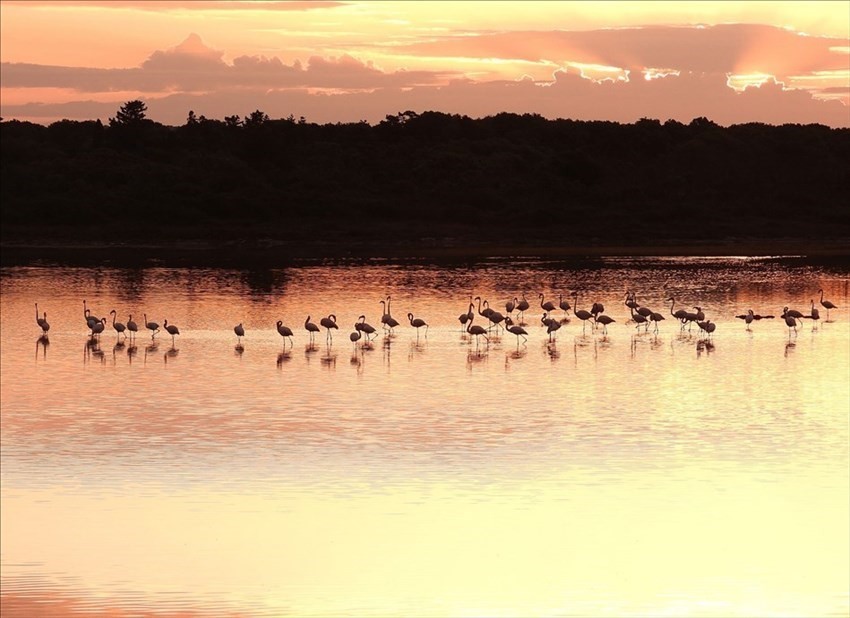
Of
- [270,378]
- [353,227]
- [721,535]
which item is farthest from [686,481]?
[353,227]

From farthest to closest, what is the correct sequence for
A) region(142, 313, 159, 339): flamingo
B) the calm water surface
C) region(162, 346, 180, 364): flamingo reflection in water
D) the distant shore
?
the distant shore → region(142, 313, 159, 339): flamingo → region(162, 346, 180, 364): flamingo reflection in water → the calm water surface

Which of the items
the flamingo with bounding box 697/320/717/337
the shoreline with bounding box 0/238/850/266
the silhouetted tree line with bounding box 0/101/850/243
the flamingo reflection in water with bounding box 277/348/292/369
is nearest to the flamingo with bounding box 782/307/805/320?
the flamingo with bounding box 697/320/717/337

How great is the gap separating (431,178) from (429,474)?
73622 mm

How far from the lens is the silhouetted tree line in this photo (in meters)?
75.8

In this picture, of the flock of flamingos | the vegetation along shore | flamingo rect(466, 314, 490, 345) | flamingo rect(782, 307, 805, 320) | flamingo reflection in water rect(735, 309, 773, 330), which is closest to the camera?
flamingo rect(466, 314, 490, 345)

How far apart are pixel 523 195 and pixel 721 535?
238ft

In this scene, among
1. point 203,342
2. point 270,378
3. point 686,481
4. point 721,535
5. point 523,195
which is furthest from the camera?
point 523,195

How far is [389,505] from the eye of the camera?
15.7m

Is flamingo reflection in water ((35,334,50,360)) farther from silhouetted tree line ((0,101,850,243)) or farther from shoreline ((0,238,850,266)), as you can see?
silhouetted tree line ((0,101,850,243))

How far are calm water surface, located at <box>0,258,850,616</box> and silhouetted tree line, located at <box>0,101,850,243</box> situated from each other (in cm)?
4363

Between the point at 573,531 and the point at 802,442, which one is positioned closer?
the point at 573,531

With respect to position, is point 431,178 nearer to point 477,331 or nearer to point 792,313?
point 792,313

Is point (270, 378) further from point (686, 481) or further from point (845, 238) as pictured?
point (845, 238)

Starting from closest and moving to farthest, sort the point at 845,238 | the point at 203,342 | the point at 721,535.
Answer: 1. the point at 721,535
2. the point at 203,342
3. the point at 845,238
